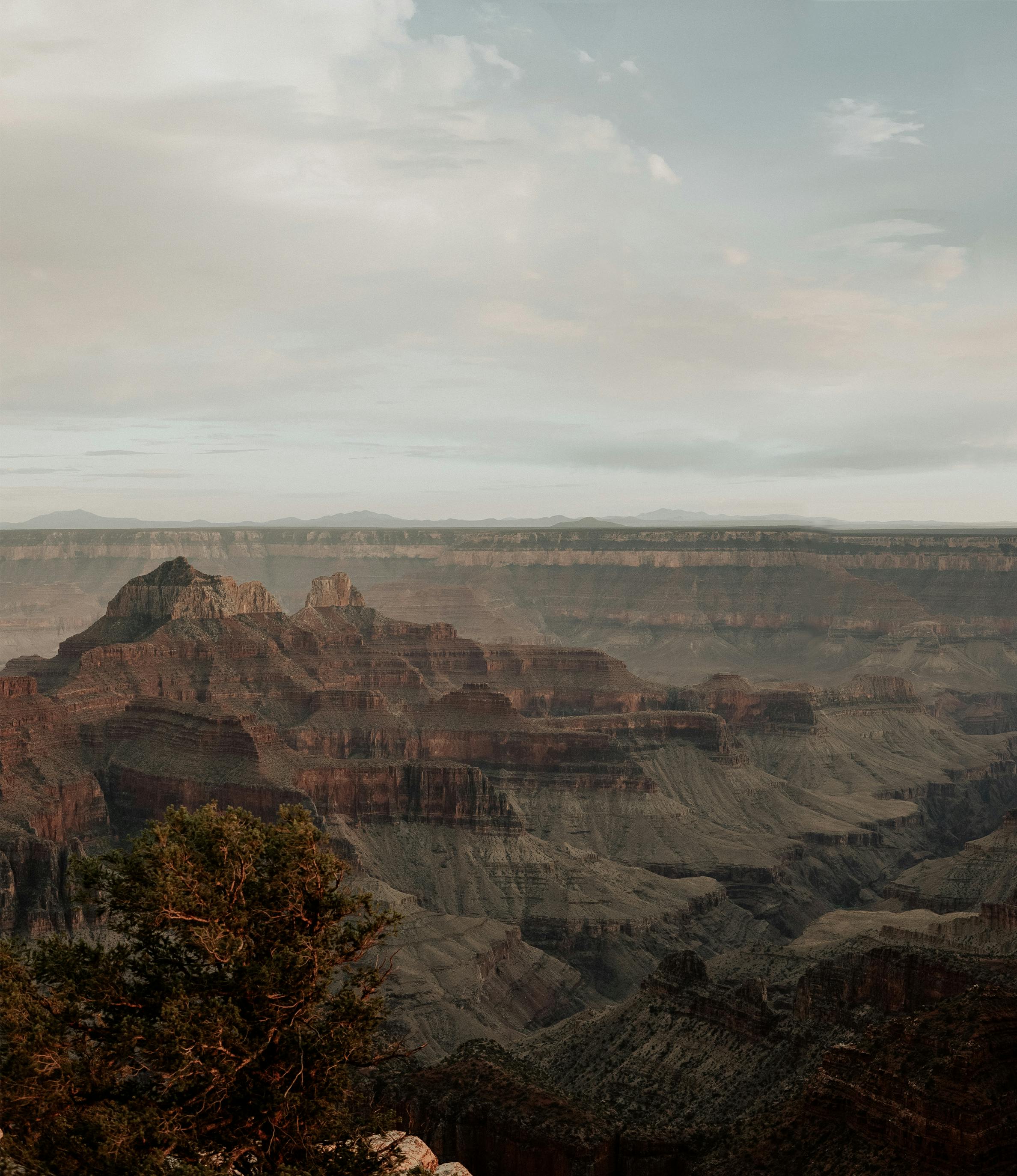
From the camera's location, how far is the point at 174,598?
15325cm

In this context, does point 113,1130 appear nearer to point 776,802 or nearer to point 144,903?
point 144,903

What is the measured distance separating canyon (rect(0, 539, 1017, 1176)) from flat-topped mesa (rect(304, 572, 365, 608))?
1.51ft

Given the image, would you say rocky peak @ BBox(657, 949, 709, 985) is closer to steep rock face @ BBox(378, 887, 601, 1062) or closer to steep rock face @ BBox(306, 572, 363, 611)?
steep rock face @ BBox(378, 887, 601, 1062)

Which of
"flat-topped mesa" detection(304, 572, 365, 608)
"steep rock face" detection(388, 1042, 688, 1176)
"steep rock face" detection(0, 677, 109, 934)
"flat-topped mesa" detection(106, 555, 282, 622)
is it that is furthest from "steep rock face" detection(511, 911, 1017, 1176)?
"flat-topped mesa" detection(304, 572, 365, 608)

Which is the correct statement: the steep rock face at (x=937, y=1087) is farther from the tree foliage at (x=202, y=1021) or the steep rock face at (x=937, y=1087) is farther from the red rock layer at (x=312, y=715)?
the red rock layer at (x=312, y=715)

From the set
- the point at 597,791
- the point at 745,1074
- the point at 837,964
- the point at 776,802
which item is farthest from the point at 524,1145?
the point at 776,802

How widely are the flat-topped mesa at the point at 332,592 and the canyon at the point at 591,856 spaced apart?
1.51 feet

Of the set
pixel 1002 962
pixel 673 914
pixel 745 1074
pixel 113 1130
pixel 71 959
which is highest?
pixel 71 959

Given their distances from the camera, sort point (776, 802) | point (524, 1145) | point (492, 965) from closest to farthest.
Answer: point (524, 1145) → point (492, 965) → point (776, 802)

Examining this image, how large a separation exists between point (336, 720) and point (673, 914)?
4530 cm

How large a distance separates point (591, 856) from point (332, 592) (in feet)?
263

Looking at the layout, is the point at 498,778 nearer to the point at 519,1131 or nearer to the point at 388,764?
the point at 388,764

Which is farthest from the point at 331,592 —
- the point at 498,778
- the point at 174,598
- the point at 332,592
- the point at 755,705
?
the point at 498,778

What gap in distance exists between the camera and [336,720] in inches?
5630
